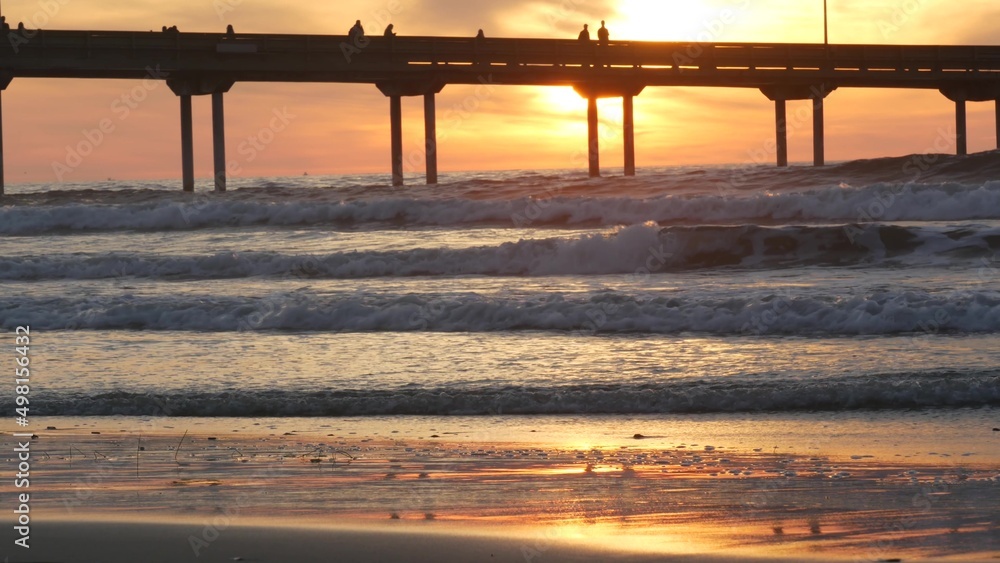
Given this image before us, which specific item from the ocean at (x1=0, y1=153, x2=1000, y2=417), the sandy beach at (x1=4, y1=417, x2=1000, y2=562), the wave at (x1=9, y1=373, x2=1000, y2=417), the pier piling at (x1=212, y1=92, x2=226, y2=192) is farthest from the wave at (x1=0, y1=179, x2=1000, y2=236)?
the sandy beach at (x1=4, y1=417, x2=1000, y2=562)

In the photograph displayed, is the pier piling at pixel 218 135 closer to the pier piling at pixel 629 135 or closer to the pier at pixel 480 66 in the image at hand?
the pier at pixel 480 66

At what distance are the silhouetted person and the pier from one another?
144mm

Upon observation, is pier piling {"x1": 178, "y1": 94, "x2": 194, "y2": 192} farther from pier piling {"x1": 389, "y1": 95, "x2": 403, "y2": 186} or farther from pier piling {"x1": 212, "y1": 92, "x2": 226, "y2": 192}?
pier piling {"x1": 389, "y1": 95, "x2": 403, "y2": 186}

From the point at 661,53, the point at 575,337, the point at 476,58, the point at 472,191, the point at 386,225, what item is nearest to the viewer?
the point at 575,337

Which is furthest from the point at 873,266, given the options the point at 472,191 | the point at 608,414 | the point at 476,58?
the point at 476,58

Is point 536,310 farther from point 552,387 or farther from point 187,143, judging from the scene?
point 187,143

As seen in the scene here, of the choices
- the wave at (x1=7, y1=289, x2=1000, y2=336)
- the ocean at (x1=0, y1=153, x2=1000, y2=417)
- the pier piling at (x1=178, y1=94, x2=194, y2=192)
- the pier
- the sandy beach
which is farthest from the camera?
the pier piling at (x1=178, y1=94, x2=194, y2=192)

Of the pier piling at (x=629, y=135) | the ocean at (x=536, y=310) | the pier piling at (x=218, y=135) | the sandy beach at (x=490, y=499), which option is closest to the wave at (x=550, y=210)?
the ocean at (x=536, y=310)

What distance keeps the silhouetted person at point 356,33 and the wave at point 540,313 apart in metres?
23.8

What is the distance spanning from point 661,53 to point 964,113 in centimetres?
1311

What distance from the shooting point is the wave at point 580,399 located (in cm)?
738

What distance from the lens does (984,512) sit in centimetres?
455

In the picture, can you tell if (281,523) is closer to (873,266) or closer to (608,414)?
(608,414)

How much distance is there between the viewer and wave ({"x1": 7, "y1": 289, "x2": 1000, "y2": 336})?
10.9 metres
